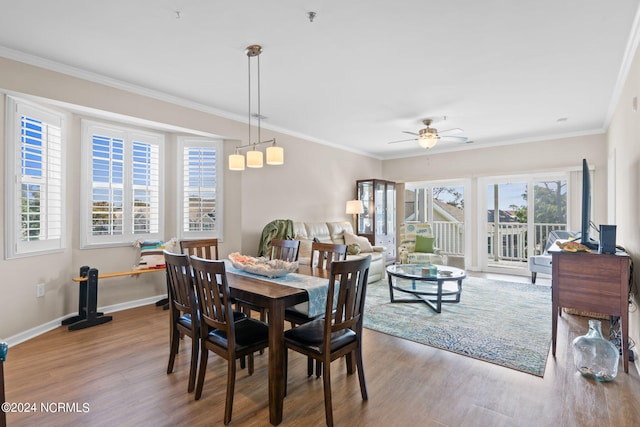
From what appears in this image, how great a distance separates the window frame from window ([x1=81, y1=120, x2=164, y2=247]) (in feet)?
0.79

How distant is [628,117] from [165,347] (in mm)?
4987

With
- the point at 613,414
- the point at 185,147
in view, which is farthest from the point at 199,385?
the point at 185,147

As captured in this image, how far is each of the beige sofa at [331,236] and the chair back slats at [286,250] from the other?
55.2 inches

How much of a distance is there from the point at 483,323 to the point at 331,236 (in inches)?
120

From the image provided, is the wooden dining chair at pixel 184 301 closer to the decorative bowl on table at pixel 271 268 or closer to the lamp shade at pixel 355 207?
the decorative bowl on table at pixel 271 268

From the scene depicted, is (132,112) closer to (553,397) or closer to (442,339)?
(442,339)

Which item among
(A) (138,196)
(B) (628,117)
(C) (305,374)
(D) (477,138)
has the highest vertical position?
(D) (477,138)

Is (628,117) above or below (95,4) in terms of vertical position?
below

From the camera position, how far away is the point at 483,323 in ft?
11.8

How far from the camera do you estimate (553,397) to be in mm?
2186

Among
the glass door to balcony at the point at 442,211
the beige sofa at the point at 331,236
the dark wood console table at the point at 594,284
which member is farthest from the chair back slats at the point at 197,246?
the glass door to balcony at the point at 442,211

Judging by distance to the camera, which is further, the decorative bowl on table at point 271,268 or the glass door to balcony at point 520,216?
the glass door to balcony at point 520,216

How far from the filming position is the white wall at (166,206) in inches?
120

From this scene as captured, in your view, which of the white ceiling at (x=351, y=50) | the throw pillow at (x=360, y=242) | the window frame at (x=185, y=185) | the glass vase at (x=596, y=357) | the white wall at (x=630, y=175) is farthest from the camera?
the throw pillow at (x=360, y=242)
